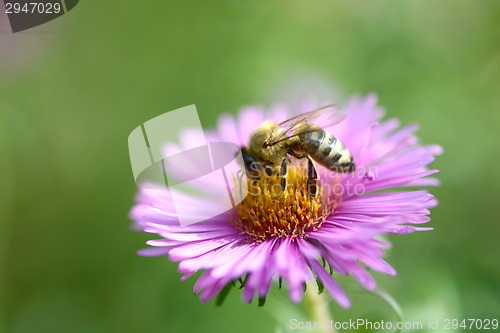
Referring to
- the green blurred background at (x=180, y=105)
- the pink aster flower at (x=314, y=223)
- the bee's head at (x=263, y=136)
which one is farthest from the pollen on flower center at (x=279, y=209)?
the green blurred background at (x=180, y=105)

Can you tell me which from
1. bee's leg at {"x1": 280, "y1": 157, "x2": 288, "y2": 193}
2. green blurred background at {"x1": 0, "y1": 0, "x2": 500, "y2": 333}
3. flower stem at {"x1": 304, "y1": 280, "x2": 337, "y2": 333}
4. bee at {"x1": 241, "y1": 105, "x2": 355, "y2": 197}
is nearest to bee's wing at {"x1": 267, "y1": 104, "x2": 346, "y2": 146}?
bee at {"x1": 241, "y1": 105, "x2": 355, "y2": 197}

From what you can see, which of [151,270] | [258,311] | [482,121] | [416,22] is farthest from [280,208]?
[416,22]

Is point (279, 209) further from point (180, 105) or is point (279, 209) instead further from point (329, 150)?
point (180, 105)

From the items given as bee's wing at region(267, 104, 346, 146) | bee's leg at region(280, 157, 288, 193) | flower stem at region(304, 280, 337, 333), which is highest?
bee's wing at region(267, 104, 346, 146)

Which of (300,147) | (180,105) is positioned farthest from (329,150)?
(180,105)

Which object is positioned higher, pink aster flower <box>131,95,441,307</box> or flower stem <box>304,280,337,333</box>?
pink aster flower <box>131,95,441,307</box>

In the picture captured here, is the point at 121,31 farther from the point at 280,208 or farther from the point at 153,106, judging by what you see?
the point at 280,208

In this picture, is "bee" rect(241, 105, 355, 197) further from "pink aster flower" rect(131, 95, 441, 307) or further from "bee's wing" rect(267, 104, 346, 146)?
"pink aster flower" rect(131, 95, 441, 307)
